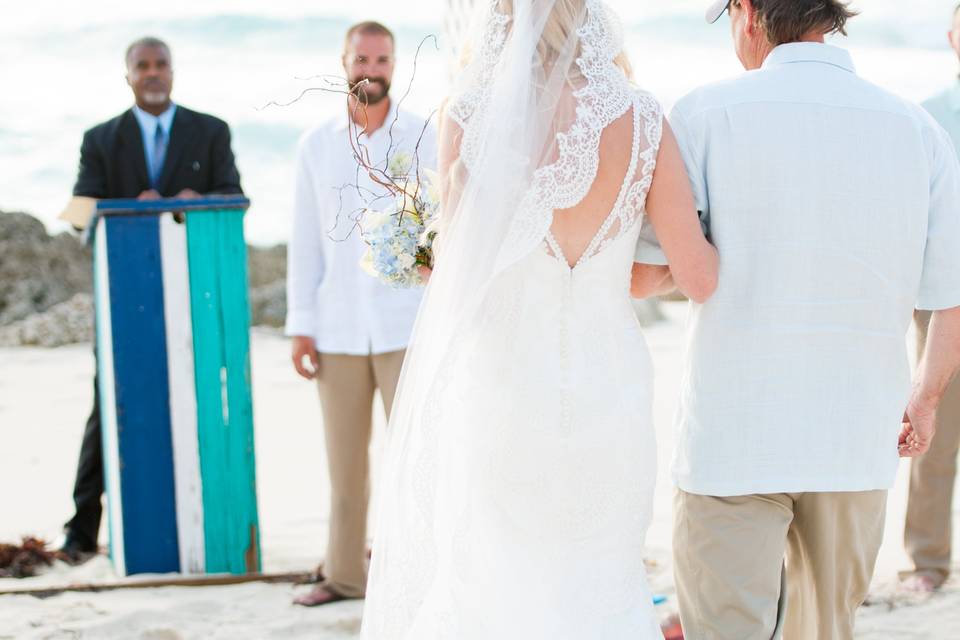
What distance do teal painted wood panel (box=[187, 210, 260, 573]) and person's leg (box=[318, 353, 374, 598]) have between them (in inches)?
14.5

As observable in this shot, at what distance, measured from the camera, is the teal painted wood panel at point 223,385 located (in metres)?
4.72

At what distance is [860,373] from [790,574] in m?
0.59

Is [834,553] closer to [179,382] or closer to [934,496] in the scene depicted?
[934,496]

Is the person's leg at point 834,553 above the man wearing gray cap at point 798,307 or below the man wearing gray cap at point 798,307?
below

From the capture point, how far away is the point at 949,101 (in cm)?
448

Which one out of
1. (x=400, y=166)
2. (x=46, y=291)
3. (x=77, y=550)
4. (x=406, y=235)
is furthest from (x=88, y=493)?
(x=46, y=291)

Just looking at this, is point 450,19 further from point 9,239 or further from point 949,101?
point 9,239

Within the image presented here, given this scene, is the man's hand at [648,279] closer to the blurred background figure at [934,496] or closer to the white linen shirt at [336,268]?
the white linen shirt at [336,268]

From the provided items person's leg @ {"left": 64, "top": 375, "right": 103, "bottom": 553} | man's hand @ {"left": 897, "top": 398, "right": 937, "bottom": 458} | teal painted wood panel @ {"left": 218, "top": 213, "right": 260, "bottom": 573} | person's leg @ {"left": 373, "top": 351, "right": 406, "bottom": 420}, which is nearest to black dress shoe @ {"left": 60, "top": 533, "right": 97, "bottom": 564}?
person's leg @ {"left": 64, "top": 375, "right": 103, "bottom": 553}

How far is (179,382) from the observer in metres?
4.74

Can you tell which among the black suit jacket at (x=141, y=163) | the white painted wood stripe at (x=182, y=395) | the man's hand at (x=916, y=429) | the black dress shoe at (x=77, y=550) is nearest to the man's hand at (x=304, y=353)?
the white painted wood stripe at (x=182, y=395)

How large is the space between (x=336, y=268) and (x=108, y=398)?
3.81 feet

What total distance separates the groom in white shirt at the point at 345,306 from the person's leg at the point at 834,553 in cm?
208

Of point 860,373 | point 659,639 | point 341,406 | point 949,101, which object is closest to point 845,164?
point 860,373
